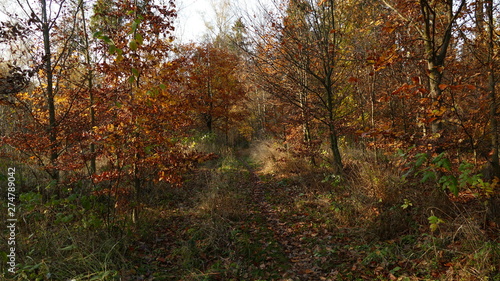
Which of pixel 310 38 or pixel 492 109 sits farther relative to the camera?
pixel 310 38

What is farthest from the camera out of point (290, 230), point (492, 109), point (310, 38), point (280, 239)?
point (310, 38)

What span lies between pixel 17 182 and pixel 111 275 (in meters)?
5.72

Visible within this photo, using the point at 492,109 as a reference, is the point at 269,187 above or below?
below

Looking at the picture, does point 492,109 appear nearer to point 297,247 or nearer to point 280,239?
point 297,247

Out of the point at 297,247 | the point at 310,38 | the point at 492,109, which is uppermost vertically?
the point at 310,38

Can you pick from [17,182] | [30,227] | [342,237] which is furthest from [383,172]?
[17,182]

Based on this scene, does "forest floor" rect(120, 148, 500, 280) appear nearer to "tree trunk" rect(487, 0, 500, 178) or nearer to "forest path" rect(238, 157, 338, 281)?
"forest path" rect(238, 157, 338, 281)

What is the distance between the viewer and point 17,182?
276 inches

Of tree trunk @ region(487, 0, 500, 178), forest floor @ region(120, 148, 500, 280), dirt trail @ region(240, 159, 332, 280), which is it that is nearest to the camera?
forest floor @ region(120, 148, 500, 280)

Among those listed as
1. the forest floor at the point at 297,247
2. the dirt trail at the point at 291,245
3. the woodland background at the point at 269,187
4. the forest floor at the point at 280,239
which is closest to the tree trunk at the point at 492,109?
the woodland background at the point at 269,187

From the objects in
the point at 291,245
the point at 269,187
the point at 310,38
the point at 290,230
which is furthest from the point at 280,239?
the point at 310,38

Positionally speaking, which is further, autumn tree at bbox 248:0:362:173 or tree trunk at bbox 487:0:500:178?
autumn tree at bbox 248:0:362:173

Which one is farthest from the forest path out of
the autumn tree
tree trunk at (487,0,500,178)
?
tree trunk at (487,0,500,178)

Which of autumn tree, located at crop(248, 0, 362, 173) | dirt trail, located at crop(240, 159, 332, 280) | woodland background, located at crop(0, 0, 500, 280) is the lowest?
dirt trail, located at crop(240, 159, 332, 280)
